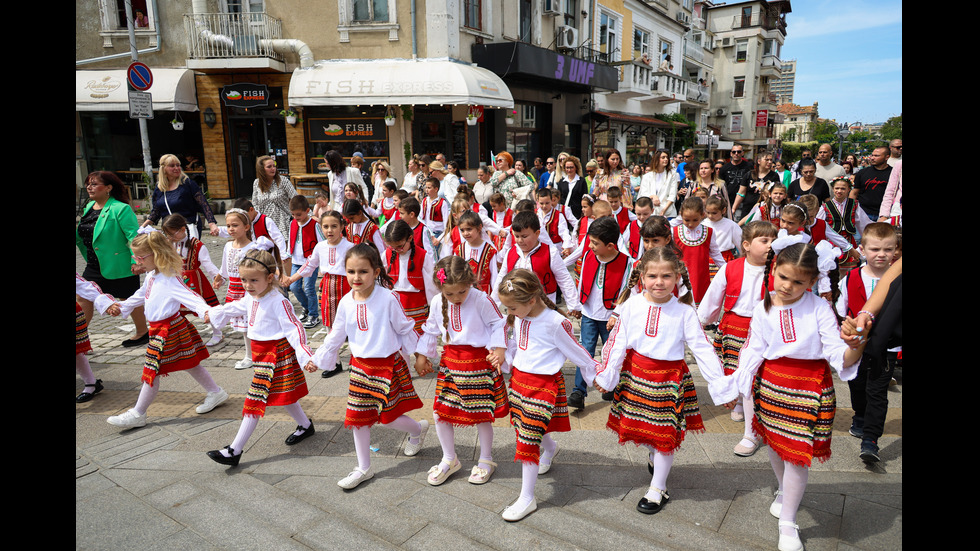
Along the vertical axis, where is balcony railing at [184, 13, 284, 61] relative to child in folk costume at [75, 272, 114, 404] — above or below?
above

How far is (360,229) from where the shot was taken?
6.14m

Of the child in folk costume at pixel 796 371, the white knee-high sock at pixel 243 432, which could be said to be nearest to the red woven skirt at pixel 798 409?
the child in folk costume at pixel 796 371

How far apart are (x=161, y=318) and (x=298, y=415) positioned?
4.48 ft

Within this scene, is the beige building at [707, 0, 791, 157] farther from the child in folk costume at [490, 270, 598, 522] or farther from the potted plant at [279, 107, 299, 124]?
the child in folk costume at [490, 270, 598, 522]

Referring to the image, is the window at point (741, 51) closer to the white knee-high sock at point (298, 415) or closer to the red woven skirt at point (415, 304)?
the red woven skirt at point (415, 304)

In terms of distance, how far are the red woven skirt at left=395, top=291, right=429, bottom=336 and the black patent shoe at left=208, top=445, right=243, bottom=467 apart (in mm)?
1945

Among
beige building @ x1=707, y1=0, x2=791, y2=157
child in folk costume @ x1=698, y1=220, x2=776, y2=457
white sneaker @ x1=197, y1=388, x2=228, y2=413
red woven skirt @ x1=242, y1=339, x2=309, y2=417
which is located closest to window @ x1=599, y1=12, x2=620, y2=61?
child in folk costume @ x1=698, y1=220, x2=776, y2=457

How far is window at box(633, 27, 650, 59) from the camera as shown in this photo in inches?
1009

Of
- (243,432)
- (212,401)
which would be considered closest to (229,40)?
(212,401)

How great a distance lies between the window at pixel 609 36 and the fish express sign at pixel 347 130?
10804 mm

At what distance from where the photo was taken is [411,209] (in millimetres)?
5531
